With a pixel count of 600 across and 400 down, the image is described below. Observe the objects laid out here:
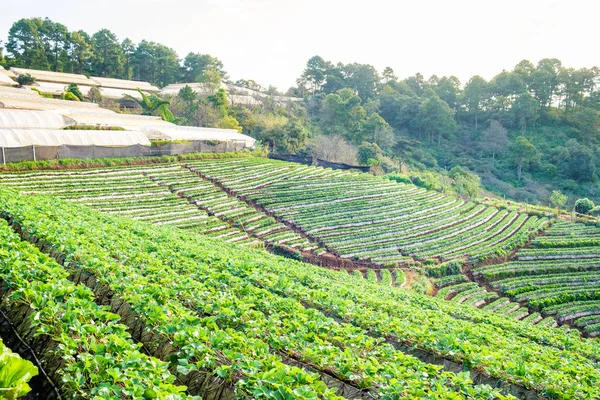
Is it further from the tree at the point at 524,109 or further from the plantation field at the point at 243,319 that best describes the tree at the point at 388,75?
the plantation field at the point at 243,319

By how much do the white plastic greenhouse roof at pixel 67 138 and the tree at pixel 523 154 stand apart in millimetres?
60939

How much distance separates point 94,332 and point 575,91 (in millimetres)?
104948

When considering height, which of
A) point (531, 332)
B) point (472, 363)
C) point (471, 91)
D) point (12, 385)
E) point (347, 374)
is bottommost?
point (531, 332)

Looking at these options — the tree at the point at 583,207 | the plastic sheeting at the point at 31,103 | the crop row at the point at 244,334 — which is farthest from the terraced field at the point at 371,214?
the crop row at the point at 244,334

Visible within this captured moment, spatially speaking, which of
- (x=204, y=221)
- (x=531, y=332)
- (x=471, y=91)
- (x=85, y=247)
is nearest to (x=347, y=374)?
(x=85, y=247)

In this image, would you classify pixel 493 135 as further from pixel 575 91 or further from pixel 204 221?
pixel 204 221

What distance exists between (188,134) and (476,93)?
237 ft

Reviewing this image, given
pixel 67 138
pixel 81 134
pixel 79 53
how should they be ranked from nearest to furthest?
pixel 67 138 → pixel 81 134 → pixel 79 53

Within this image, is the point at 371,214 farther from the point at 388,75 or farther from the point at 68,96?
the point at 388,75

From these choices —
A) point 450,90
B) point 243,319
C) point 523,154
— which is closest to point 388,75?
point 450,90

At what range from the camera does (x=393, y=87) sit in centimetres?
10362

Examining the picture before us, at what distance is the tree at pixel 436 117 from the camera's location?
82375mm

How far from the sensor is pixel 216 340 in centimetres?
559

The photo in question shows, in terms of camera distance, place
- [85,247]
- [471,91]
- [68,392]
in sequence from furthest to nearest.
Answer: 1. [471,91]
2. [85,247]
3. [68,392]
